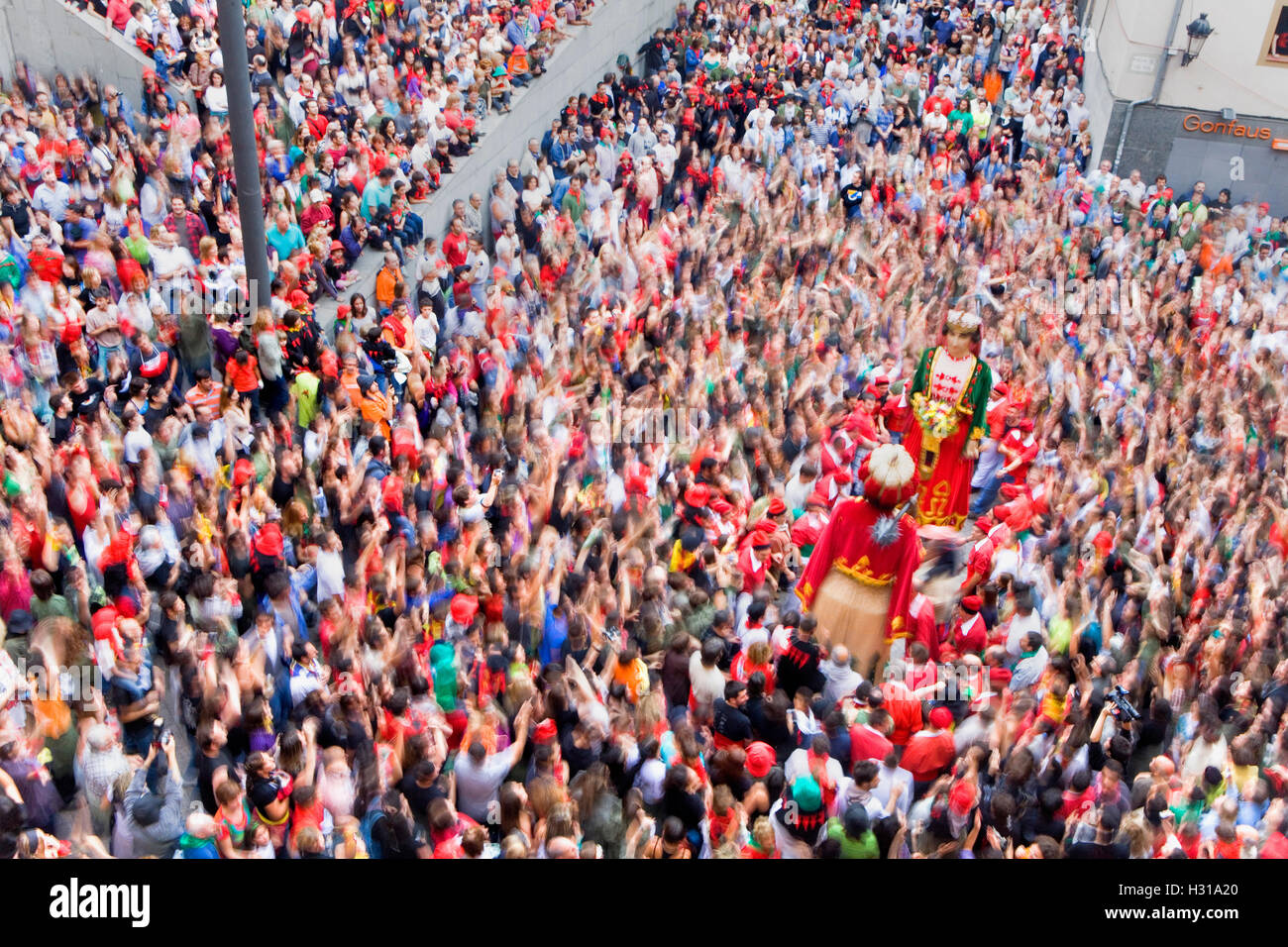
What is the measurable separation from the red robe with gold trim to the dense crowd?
0.94 feet

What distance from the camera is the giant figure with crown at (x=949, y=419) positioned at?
8289 mm

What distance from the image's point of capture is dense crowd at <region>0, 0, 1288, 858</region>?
221 inches

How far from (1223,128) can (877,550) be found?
1259 cm

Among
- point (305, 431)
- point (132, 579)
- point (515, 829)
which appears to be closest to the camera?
point (515, 829)

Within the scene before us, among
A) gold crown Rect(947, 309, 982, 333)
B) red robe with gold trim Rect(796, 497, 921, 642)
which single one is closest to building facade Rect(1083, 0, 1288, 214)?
gold crown Rect(947, 309, 982, 333)

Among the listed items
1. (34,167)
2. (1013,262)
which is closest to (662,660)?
(34,167)

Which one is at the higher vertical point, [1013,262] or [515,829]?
[1013,262]

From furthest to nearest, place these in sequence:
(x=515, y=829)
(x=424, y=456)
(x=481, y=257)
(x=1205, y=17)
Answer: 1. (x=1205, y=17)
2. (x=481, y=257)
3. (x=424, y=456)
4. (x=515, y=829)

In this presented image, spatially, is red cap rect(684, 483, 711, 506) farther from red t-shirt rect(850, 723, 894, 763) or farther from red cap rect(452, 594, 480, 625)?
red t-shirt rect(850, 723, 894, 763)

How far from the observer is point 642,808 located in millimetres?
5457

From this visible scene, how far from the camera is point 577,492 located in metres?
8.15

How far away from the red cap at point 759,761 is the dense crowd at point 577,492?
0.05 feet

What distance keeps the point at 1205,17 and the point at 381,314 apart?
485 inches

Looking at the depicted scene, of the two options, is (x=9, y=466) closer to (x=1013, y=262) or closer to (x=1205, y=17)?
(x=1013, y=262)
